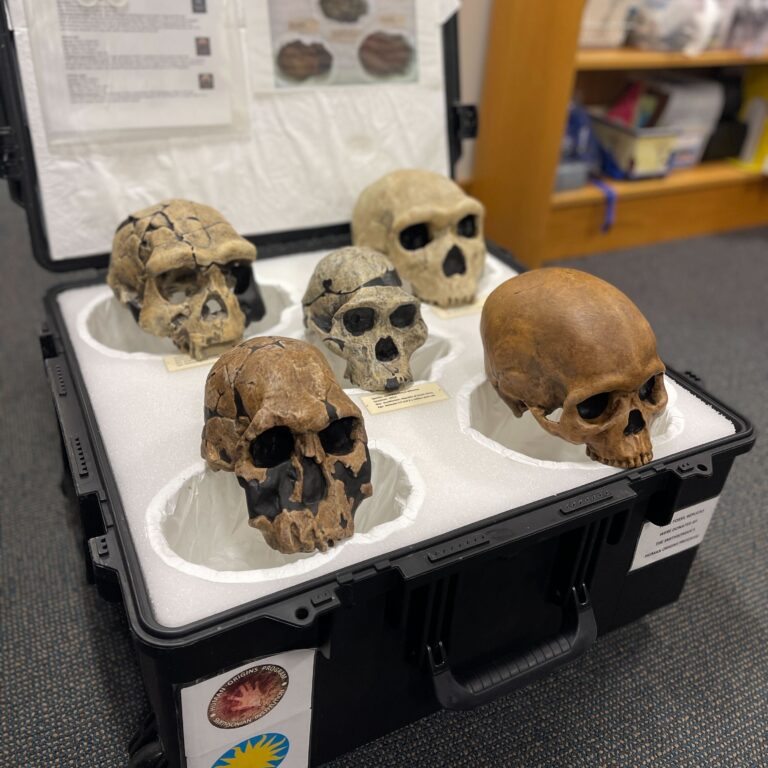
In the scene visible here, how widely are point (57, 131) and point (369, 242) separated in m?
0.65

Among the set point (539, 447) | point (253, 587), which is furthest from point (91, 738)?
point (539, 447)

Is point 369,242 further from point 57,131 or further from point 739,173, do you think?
point 739,173

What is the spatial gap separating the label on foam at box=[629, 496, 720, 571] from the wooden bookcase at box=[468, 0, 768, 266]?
1423mm

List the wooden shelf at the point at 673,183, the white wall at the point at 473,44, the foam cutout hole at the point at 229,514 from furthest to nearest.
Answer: the wooden shelf at the point at 673,183 < the white wall at the point at 473,44 < the foam cutout hole at the point at 229,514

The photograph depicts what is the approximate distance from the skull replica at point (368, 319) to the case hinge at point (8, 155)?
0.63 m

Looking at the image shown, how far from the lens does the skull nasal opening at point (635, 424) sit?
1.02 metres

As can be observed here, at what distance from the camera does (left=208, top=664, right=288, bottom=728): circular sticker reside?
2.63ft

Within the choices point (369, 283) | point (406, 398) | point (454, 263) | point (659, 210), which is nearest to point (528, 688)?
point (406, 398)

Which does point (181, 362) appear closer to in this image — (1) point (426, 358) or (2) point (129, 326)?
(2) point (129, 326)

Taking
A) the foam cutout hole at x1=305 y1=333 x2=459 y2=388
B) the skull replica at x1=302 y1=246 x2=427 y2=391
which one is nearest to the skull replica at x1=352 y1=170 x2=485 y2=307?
the foam cutout hole at x1=305 y1=333 x2=459 y2=388

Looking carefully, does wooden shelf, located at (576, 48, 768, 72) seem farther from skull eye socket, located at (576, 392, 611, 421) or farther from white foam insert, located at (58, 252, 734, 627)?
skull eye socket, located at (576, 392, 611, 421)

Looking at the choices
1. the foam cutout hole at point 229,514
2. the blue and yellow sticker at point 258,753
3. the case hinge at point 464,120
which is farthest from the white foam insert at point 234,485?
the case hinge at point 464,120

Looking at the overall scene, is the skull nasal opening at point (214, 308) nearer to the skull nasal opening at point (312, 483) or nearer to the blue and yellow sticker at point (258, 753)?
the skull nasal opening at point (312, 483)

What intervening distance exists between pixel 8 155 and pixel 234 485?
80cm
